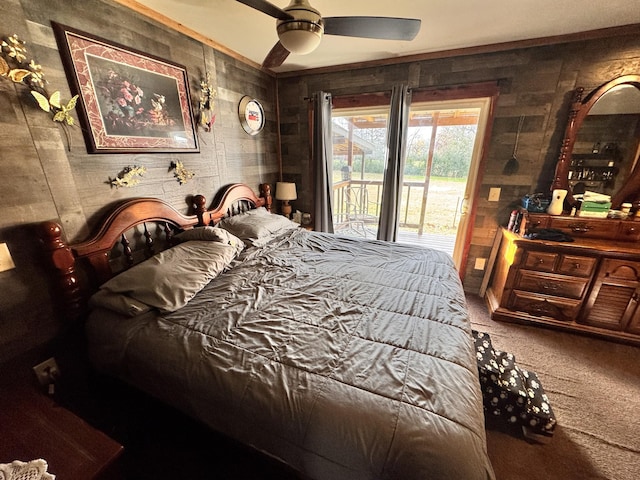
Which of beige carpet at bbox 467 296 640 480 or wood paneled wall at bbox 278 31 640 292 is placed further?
wood paneled wall at bbox 278 31 640 292

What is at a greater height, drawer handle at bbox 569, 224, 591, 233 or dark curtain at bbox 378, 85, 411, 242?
dark curtain at bbox 378, 85, 411, 242

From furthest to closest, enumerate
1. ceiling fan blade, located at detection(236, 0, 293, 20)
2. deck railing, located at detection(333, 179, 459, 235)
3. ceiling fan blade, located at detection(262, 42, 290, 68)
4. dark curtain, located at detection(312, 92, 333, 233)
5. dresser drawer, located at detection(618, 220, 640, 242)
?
deck railing, located at detection(333, 179, 459, 235) → dark curtain, located at detection(312, 92, 333, 233) → dresser drawer, located at detection(618, 220, 640, 242) → ceiling fan blade, located at detection(262, 42, 290, 68) → ceiling fan blade, located at detection(236, 0, 293, 20)

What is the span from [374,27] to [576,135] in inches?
83.3

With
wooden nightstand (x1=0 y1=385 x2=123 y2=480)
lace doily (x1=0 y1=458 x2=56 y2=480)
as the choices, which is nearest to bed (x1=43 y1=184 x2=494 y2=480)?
wooden nightstand (x1=0 y1=385 x2=123 y2=480)

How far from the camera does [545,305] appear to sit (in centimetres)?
226

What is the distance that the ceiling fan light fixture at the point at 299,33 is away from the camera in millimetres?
1215

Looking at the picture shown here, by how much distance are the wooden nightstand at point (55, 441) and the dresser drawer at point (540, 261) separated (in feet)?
9.45

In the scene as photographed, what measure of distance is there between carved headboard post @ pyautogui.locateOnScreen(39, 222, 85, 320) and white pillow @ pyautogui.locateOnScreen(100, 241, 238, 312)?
0.45 ft

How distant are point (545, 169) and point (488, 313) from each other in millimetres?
1477

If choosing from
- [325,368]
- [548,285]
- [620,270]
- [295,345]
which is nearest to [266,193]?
[295,345]

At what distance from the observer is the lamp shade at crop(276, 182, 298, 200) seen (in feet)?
10.3

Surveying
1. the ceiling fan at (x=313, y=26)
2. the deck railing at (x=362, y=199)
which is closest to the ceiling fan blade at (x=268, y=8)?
the ceiling fan at (x=313, y=26)

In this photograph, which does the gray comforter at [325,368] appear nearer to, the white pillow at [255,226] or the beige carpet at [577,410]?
the white pillow at [255,226]

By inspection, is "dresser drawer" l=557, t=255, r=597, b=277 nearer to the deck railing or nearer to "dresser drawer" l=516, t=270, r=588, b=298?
"dresser drawer" l=516, t=270, r=588, b=298
